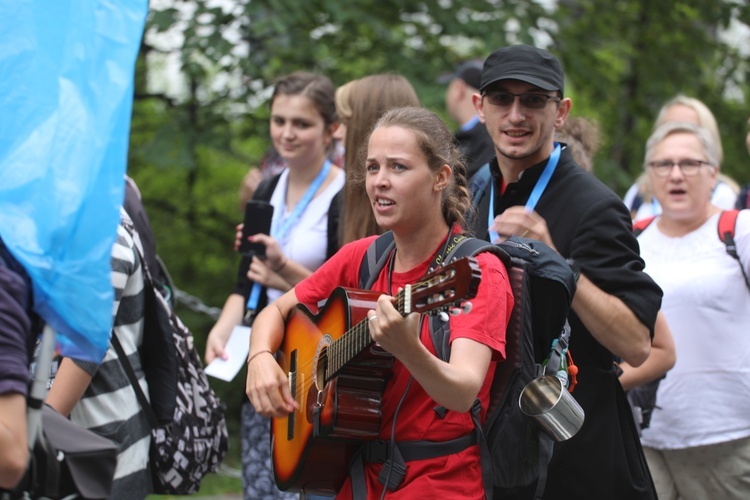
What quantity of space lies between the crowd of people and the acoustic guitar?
0.18 feet

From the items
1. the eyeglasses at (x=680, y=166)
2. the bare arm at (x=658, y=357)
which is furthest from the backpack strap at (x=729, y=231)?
the bare arm at (x=658, y=357)

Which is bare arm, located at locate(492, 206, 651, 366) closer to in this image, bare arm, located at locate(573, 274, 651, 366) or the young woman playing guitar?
bare arm, located at locate(573, 274, 651, 366)

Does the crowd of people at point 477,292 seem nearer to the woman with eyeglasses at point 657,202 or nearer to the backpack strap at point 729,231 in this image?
the backpack strap at point 729,231

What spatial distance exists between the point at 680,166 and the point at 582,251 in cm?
154

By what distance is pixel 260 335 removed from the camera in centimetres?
351

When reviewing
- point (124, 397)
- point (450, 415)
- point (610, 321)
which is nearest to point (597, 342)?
point (610, 321)

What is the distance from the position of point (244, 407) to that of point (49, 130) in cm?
257

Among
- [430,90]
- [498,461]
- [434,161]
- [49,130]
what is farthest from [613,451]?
[430,90]

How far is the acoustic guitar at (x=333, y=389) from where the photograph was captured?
2.85m

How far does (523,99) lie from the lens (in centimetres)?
355

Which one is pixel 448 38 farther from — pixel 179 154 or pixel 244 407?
pixel 244 407

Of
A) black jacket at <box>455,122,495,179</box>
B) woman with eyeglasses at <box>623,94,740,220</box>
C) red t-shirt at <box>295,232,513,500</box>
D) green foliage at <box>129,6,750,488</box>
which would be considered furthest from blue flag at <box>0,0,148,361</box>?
green foliage at <box>129,6,750,488</box>

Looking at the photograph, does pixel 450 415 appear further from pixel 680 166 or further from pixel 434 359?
pixel 680 166

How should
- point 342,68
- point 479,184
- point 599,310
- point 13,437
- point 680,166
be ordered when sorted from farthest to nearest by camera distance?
point 342,68 → point 680,166 → point 479,184 → point 599,310 → point 13,437
